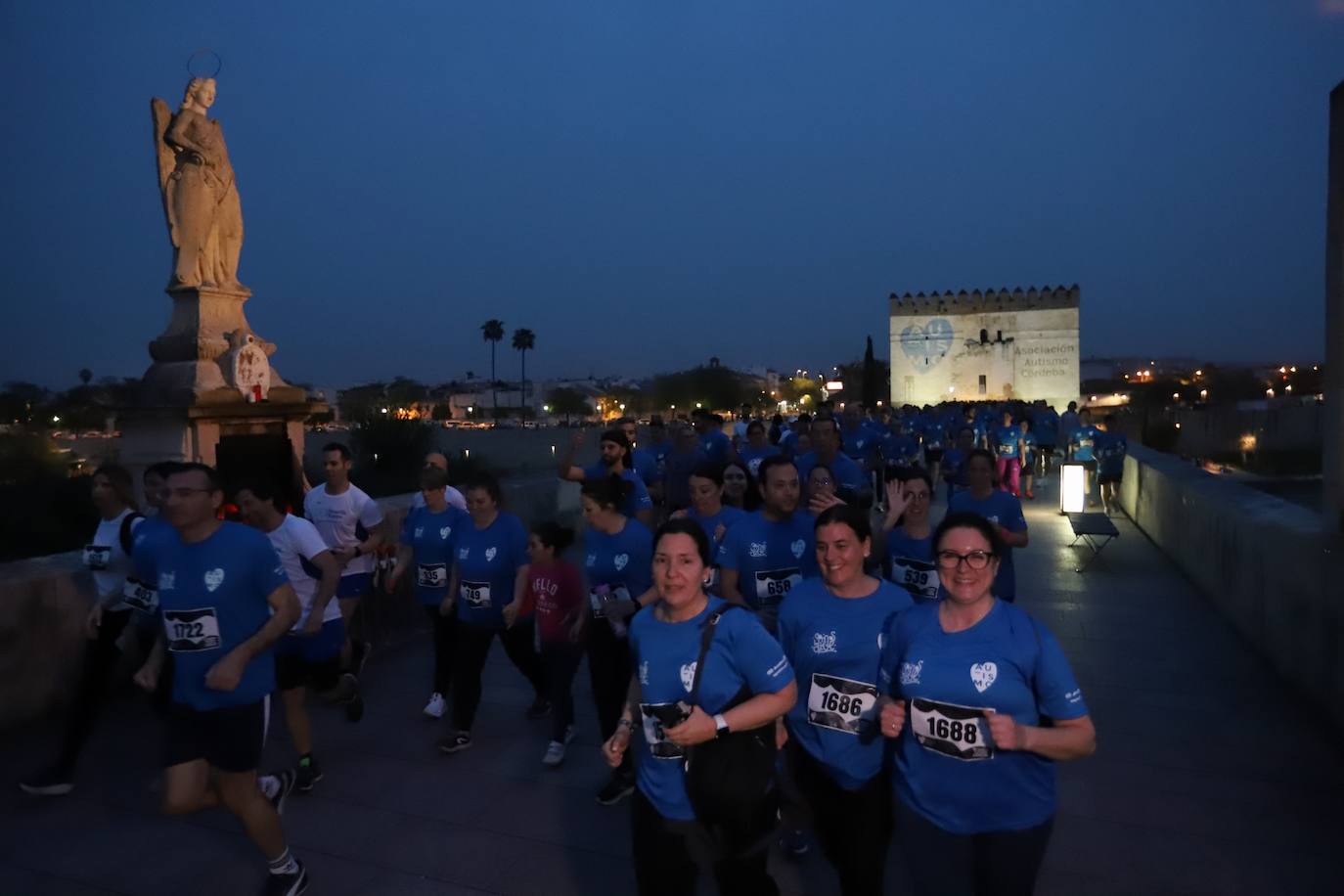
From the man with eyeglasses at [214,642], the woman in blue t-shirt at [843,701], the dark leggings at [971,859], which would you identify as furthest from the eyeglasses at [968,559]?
the man with eyeglasses at [214,642]

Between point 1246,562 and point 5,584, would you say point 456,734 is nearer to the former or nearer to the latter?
point 5,584

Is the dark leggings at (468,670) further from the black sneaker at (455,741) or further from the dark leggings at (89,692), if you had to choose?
the dark leggings at (89,692)

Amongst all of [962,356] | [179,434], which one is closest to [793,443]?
[179,434]

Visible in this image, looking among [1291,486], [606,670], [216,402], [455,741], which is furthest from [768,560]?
[1291,486]

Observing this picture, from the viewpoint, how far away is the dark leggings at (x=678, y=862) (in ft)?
9.64

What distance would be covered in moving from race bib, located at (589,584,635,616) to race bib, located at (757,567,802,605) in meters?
0.77

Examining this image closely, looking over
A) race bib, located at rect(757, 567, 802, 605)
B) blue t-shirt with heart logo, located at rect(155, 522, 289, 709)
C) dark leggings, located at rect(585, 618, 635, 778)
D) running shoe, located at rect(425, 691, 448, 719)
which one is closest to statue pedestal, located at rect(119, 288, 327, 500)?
running shoe, located at rect(425, 691, 448, 719)

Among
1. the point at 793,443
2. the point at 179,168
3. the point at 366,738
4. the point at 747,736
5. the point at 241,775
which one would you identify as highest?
the point at 179,168

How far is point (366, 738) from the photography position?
5.94 metres

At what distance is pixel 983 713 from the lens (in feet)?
8.75

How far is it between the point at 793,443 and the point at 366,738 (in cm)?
745

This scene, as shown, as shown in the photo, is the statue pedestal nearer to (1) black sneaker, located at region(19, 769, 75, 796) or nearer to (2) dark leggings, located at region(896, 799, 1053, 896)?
(1) black sneaker, located at region(19, 769, 75, 796)

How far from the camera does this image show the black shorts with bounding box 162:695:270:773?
3740 millimetres

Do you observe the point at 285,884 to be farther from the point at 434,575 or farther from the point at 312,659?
the point at 434,575
